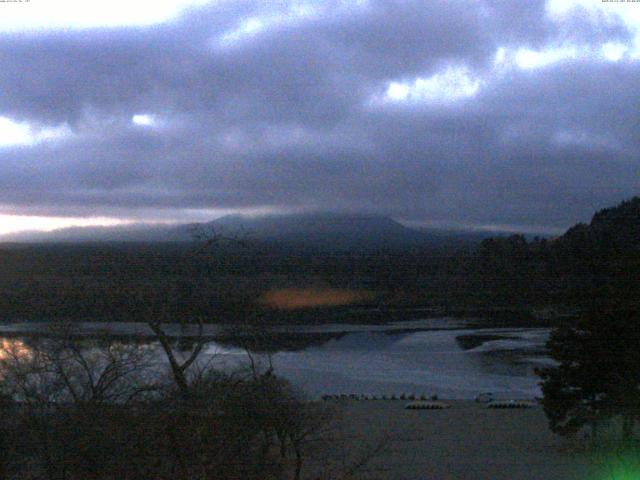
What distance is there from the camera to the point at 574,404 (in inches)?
694

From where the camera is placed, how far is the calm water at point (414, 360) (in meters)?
28.6

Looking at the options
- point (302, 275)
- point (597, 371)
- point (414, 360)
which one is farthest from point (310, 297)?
point (597, 371)

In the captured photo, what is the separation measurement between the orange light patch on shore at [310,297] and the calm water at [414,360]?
997mm

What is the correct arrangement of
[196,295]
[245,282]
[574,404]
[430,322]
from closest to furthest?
1. [196,295]
2. [574,404]
3. [245,282]
4. [430,322]

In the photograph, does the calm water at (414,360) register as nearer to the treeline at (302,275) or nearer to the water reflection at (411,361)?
the water reflection at (411,361)

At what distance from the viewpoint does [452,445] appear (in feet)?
60.6

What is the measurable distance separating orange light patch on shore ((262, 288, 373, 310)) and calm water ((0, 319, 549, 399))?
997mm

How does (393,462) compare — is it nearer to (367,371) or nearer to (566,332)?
(566,332)

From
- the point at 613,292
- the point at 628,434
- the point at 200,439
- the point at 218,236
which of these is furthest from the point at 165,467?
the point at 613,292

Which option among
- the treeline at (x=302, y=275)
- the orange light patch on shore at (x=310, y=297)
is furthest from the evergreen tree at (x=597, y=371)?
the orange light patch on shore at (x=310, y=297)

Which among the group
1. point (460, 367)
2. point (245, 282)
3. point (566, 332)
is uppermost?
point (245, 282)

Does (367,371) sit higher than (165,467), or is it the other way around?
(165,467)

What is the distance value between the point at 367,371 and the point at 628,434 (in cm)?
1571

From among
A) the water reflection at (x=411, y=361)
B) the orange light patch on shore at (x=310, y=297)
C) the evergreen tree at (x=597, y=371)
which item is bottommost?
the water reflection at (x=411, y=361)
